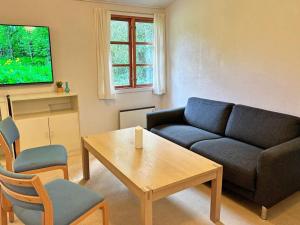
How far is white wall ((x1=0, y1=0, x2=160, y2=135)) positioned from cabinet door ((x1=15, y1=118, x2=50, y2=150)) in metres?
0.49

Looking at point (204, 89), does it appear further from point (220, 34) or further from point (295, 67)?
point (295, 67)

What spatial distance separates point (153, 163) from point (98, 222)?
2.23ft

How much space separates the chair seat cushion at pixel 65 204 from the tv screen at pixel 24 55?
2.03m

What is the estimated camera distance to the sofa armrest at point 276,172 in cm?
213

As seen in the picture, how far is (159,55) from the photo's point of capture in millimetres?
4469

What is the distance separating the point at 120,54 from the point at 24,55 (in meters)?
1.46

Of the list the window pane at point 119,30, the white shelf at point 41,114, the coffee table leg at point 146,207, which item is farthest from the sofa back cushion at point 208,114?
the coffee table leg at point 146,207

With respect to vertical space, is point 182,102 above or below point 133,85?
below

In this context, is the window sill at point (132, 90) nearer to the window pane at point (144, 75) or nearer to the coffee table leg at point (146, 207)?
the window pane at point (144, 75)

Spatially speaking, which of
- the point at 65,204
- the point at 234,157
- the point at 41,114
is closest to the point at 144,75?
the point at 41,114

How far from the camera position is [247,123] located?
115 inches

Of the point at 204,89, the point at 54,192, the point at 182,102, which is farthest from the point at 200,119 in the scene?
the point at 54,192

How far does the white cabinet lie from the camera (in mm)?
3302

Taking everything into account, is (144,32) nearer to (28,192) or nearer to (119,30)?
(119,30)
